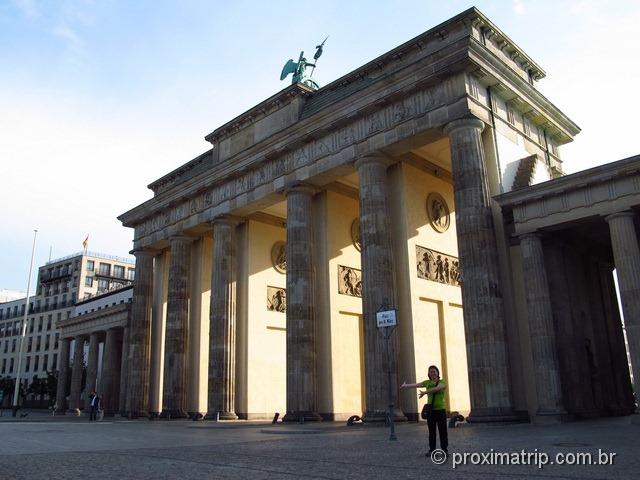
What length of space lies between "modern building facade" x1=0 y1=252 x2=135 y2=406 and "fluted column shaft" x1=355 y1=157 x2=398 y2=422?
70.7m

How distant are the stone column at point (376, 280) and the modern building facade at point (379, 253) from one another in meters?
0.08

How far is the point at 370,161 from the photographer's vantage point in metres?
24.6

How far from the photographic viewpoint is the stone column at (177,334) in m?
32.9

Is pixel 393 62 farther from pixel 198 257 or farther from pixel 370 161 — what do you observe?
pixel 198 257

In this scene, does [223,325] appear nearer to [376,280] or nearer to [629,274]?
[376,280]

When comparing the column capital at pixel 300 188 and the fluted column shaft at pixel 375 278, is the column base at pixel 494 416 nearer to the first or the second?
the fluted column shaft at pixel 375 278

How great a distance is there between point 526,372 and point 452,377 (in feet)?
18.3

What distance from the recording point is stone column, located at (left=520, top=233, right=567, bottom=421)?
61.9 feet

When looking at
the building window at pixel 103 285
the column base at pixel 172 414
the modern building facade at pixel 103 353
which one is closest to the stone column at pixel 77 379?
the modern building facade at pixel 103 353

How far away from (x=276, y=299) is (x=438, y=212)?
11089mm

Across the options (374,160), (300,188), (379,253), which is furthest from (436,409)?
(300,188)

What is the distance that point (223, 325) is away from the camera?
3039cm

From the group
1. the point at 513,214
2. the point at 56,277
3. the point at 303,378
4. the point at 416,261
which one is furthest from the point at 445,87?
the point at 56,277

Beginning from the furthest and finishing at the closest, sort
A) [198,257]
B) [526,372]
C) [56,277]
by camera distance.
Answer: [56,277] → [198,257] → [526,372]
